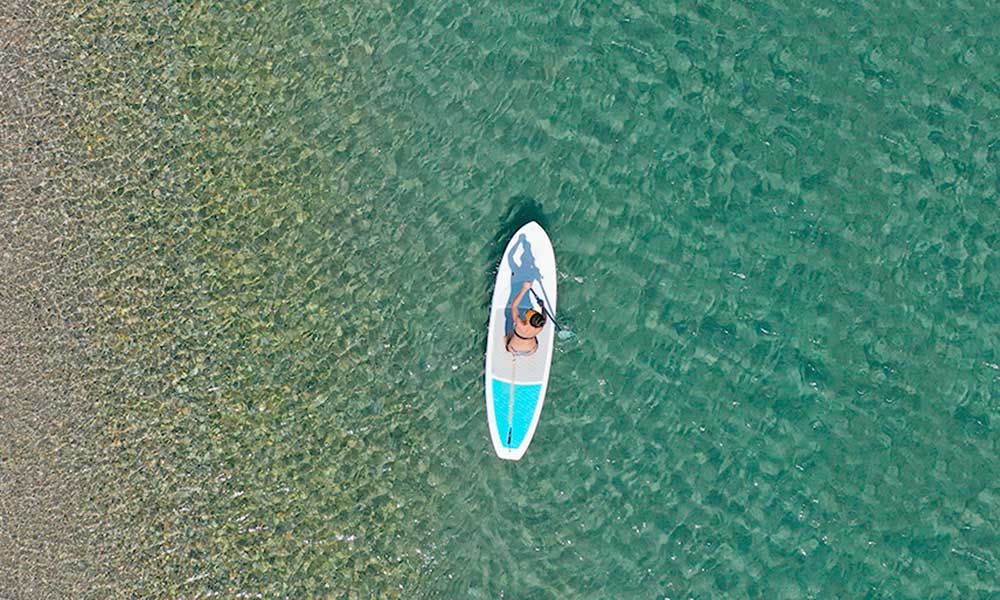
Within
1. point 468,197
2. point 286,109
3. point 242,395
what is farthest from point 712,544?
point 286,109

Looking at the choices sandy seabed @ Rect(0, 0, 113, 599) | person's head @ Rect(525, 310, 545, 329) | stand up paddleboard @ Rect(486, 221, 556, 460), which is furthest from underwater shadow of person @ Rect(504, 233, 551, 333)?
sandy seabed @ Rect(0, 0, 113, 599)

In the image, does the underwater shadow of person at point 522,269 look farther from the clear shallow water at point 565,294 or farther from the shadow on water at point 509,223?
the clear shallow water at point 565,294

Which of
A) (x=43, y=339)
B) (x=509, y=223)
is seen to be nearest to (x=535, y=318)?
(x=509, y=223)

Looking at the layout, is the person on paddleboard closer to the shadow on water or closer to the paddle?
the paddle

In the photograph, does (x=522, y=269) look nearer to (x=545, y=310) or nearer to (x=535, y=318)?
(x=545, y=310)

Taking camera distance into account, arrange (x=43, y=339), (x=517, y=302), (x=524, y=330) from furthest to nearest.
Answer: (x=43, y=339) < (x=517, y=302) < (x=524, y=330)

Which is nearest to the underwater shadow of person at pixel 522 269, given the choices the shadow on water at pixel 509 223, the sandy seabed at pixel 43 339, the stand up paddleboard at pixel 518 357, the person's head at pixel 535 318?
the stand up paddleboard at pixel 518 357

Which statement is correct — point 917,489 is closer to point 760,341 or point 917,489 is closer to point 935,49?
point 760,341
